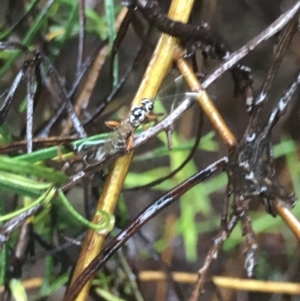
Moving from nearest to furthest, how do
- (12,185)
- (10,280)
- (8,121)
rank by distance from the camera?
(12,185) → (10,280) → (8,121)

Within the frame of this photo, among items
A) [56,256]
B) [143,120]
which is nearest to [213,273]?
[56,256]

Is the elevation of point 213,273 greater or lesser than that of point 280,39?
lesser

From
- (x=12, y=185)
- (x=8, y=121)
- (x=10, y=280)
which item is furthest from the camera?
(x=8, y=121)

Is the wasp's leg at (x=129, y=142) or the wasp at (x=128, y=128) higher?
the wasp at (x=128, y=128)

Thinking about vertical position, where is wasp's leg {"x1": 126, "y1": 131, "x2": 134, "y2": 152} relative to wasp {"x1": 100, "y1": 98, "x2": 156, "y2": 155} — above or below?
below

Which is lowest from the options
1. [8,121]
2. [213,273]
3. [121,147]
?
[213,273]

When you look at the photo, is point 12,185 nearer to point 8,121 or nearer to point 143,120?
point 143,120

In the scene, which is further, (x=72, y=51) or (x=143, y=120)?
(x=72, y=51)
